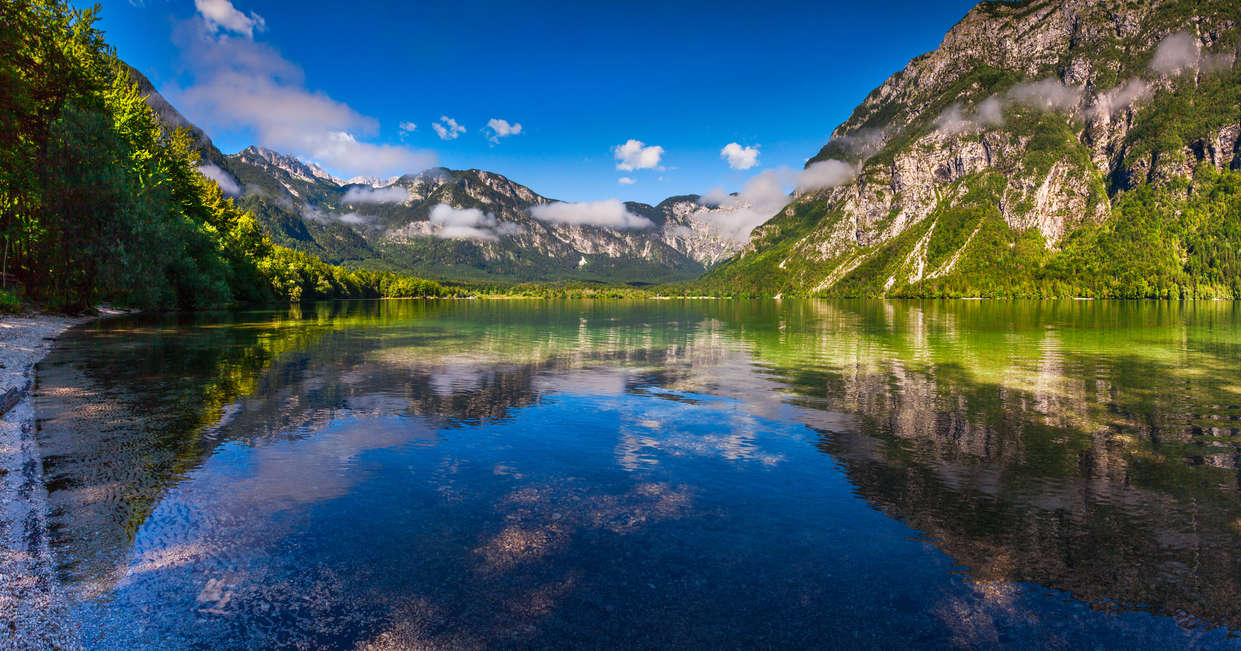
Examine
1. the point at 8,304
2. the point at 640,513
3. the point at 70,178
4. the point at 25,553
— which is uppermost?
the point at 70,178

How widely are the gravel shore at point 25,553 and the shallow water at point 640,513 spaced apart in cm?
30

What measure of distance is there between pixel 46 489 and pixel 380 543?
27.5ft

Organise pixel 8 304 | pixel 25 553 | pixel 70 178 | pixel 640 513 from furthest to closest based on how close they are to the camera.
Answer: pixel 70 178 < pixel 8 304 < pixel 640 513 < pixel 25 553

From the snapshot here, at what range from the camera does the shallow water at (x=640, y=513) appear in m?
8.07

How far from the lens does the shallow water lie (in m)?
8.07

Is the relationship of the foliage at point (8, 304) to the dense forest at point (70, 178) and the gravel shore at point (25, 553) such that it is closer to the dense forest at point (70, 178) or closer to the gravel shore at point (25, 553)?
the dense forest at point (70, 178)

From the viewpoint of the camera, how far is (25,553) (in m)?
9.34

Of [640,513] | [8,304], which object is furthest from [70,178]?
[640,513]

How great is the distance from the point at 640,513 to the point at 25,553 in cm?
1077

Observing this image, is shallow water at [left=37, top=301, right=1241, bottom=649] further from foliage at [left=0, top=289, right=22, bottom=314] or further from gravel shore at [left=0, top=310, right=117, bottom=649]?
foliage at [left=0, top=289, right=22, bottom=314]

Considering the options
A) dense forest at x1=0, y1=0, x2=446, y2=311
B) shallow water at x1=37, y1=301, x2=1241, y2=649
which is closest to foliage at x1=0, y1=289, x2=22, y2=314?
dense forest at x1=0, y1=0, x2=446, y2=311

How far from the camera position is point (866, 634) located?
780 centimetres

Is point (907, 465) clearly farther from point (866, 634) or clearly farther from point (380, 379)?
point (380, 379)

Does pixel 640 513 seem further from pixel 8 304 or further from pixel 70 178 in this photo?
pixel 70 178
